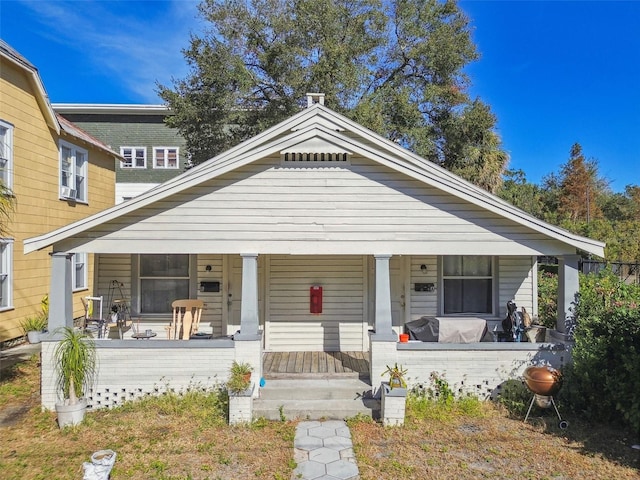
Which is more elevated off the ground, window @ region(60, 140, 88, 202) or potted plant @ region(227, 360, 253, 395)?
window @ region(60, 140, 88, 202)

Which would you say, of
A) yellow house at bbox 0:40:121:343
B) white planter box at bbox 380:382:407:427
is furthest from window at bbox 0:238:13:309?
white planter box at bbox 380:382:407:427

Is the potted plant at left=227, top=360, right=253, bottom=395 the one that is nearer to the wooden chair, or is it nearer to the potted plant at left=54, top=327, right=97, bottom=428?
the potted plant at left=54, top=327, right=97, bottom=428

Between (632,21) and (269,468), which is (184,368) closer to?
(269,468)

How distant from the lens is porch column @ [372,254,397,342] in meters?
6.74

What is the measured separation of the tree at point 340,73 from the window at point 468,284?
30.3 ft

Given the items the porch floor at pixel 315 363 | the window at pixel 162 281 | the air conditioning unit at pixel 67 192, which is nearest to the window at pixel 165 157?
the air conditioning unit at pixel 67 192

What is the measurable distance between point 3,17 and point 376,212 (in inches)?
433

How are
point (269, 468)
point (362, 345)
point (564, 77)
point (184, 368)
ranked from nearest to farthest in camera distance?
point (269, 468) → point (184, 368) → point (362, 345) → point (564, 77)

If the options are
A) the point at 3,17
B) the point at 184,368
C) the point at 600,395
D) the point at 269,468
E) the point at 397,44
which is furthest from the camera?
the point at 397,44

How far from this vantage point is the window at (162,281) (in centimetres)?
933

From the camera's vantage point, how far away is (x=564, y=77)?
1806 cm

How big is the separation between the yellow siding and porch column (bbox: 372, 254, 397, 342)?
9.46 m

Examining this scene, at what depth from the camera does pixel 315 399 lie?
673 cm

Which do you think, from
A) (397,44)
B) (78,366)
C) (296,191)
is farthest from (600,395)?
(397,44)
